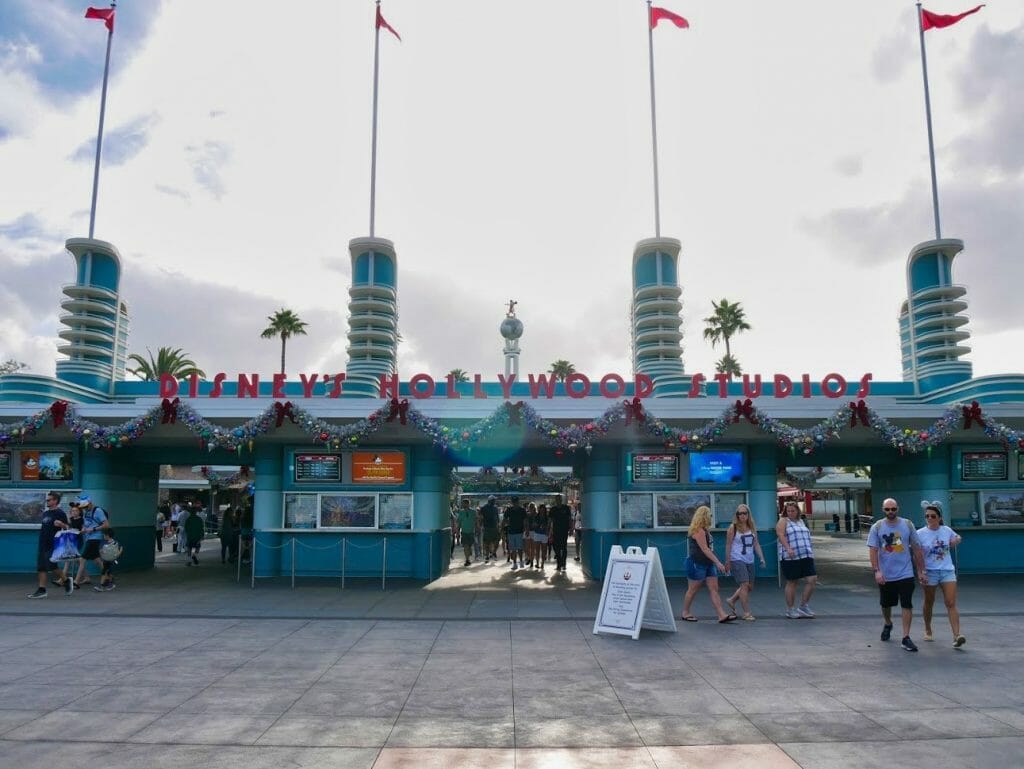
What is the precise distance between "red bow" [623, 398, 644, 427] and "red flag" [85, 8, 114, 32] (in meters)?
20.8

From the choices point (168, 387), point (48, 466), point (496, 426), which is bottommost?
point (48, 466)

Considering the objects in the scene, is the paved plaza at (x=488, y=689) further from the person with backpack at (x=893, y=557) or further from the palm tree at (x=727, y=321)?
the palm tree at (x=727, y=321)

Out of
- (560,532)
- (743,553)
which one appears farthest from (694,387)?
(743,553)

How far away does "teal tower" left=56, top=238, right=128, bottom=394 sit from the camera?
22297 mm

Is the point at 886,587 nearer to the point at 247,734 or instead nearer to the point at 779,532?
the point at 779,532

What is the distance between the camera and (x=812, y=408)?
57.0 ft

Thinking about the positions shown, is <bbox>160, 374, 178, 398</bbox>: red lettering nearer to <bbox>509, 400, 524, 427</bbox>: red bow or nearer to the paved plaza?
the paved plaza

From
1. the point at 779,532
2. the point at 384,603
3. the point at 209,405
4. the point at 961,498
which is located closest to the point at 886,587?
the point at 779,532

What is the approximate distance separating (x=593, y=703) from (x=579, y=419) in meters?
9.97

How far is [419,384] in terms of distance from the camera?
2112 centimetres

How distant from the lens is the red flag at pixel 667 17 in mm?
25828

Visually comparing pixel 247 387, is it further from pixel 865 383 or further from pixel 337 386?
pixel 865 383

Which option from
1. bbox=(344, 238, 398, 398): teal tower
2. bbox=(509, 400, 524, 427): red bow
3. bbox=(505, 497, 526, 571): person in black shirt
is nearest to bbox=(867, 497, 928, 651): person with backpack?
bbox=(509, 400, 524, 427): red bow

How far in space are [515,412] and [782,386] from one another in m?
8.20
